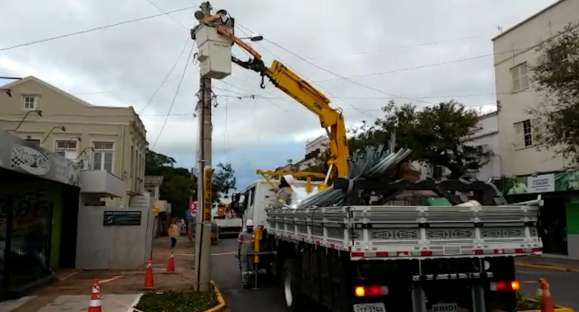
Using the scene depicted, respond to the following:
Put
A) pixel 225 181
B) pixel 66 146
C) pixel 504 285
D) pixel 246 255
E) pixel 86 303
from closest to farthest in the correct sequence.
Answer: pixel 504 285 < pixel 86 303 < pixel 246 255 < pixel 66 146 < pixel 225 181

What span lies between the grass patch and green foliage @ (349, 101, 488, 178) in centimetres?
1618

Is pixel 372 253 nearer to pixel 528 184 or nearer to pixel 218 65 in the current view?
pixel 218 65

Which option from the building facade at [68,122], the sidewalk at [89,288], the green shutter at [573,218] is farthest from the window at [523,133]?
the building facade at [68,122]

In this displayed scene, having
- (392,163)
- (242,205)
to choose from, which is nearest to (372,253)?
(392,163)

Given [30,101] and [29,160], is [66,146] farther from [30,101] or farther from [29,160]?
[29,160]

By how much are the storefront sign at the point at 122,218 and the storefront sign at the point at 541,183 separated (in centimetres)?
1759

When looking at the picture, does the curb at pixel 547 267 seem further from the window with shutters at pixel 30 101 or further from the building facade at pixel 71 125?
the window with shutters at pixel 30 101

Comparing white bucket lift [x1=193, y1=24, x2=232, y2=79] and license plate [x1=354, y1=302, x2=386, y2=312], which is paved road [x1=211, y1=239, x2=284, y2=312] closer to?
license plate [x1=354, y1=302, x2=386, y2=312]

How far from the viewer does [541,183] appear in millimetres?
25953

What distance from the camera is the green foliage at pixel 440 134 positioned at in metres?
27.4

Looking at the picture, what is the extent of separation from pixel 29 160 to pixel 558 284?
44.4 feet

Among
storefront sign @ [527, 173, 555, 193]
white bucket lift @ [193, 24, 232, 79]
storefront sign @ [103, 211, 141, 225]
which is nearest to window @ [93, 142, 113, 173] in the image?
storefront sign @ [103, 211, 141, 225]

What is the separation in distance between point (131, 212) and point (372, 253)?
1495cm

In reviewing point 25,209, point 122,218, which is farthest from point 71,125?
point 25,209
